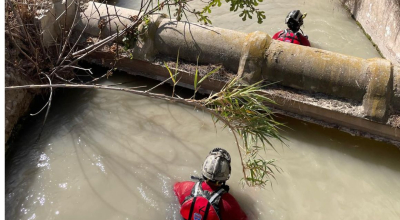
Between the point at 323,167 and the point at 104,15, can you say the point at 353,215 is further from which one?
the point at 104,15

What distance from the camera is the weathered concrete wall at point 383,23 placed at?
5699 millimetres

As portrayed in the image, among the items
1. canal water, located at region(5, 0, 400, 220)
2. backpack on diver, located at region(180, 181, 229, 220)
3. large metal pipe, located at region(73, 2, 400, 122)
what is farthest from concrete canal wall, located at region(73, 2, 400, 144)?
backpack on diver, located at region(180, 181, 229, 220)

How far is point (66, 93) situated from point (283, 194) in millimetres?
3624

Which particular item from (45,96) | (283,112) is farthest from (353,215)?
(45,96)

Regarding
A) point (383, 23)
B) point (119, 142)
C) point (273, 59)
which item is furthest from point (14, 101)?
point (383, 23)

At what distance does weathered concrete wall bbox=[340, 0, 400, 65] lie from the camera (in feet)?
18.7

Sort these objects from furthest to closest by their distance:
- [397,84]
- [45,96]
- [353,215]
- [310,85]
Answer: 1. [45,96]
2. [310,85]
3. [397,84]
4. [353,215]

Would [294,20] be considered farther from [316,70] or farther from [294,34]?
[316,70]

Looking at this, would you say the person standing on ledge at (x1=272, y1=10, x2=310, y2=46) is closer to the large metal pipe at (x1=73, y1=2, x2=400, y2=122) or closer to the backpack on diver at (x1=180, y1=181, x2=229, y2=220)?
the large metal pipe at (x1=73, y1=2, x2=400, y2=122)

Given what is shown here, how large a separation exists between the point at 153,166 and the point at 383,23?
5005mm

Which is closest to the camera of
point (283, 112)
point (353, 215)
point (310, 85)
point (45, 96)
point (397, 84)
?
point (353, 215)

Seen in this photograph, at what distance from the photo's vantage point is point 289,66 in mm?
4543

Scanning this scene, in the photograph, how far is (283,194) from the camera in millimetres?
4082

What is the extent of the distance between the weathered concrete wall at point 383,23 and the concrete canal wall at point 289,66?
1497 mm
